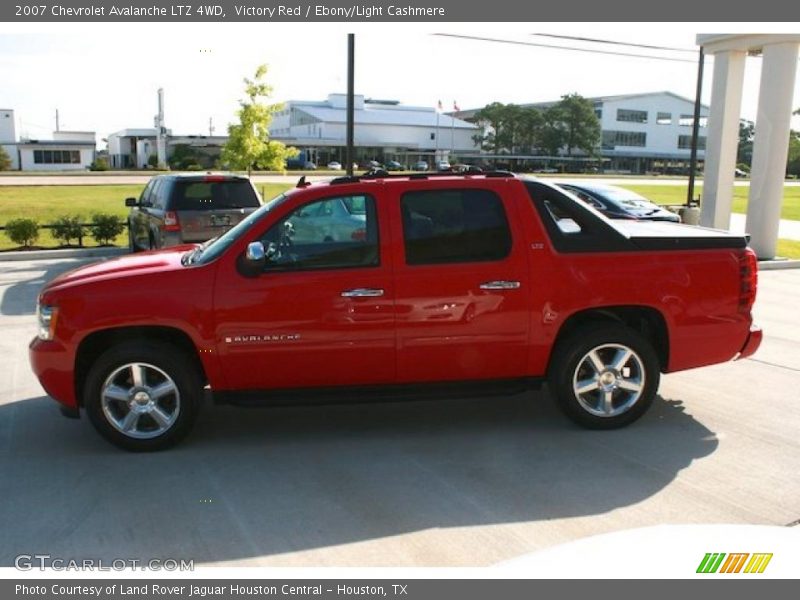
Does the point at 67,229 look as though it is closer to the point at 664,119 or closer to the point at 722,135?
the point at 722,135

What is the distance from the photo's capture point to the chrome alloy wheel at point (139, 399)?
5062 millimetres

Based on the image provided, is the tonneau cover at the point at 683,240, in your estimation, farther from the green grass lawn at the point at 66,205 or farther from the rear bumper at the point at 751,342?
the green grass lawn at the point at 66,205

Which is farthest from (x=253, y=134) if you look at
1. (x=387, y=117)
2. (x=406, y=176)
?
(x=387, y=117)

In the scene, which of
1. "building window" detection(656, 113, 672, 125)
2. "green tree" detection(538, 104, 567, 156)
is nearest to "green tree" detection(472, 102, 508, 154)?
"green tree" detection(538, 104, 567, 156)

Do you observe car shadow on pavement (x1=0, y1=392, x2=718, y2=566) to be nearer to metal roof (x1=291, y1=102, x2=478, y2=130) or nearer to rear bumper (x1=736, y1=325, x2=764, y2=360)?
rear bumper (x1=736, y1=325, x2=764, y2=360)

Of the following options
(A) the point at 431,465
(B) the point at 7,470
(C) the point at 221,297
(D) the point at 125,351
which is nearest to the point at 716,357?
(A) the point at 431,465

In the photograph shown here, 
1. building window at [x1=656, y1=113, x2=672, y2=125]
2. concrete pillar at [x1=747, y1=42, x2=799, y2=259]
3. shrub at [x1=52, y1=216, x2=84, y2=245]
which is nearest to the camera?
concrete pillar at [x1=747, y1=42, x2=799, y2=259]

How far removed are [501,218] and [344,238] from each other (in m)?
1.16

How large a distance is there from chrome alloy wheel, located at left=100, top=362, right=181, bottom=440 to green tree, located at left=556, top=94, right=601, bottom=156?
359 ft

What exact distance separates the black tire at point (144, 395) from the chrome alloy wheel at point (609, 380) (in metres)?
2.79

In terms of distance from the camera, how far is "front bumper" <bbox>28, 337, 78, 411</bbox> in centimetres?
502

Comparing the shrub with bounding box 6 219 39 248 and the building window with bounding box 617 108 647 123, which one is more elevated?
the building window with bounding box 617 108 647 123

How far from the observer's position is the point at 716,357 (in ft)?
18.5

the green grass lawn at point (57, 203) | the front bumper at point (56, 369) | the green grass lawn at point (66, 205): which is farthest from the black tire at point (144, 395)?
the green grass lawn at point (57, 203)
